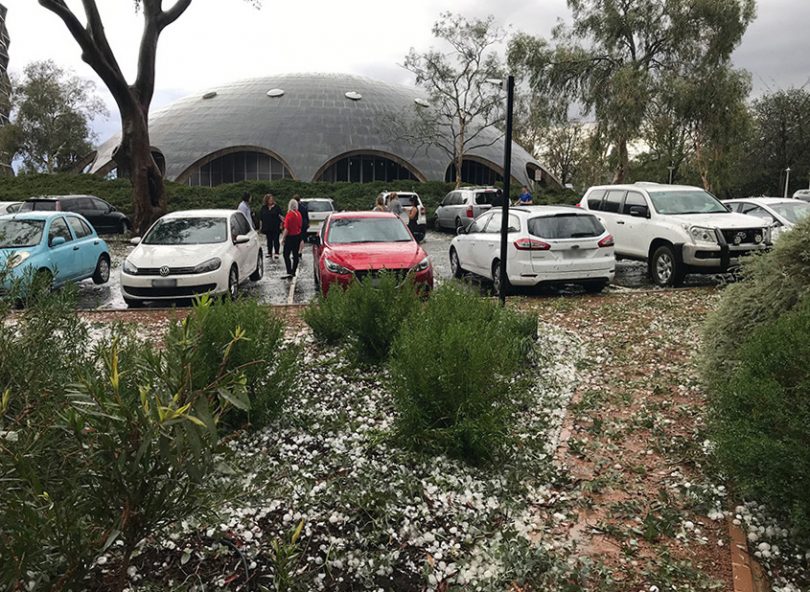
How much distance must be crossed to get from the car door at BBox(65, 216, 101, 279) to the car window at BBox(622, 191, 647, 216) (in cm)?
1096

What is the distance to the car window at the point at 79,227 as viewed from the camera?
1238 cm

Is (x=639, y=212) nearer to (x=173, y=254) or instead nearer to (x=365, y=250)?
(x=365, y=250)

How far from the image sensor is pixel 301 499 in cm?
365

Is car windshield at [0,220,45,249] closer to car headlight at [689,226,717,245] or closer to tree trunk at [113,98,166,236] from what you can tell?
tree trunk at [113,98,166,236]

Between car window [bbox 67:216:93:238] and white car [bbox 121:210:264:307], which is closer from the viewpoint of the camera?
white car [bbox 121:210:264:307]

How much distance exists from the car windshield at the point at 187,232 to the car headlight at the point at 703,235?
858 cm

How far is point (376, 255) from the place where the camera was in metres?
10.2

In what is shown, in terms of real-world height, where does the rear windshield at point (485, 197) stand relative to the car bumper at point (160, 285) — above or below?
above

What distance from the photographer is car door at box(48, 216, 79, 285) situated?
11.1m

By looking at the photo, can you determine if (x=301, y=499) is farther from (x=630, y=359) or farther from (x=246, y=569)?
(x=630, y=359)

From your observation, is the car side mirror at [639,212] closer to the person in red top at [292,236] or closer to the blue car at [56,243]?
the person in red top at [292,236]

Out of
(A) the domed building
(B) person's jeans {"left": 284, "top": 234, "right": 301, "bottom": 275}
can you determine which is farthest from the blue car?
(A) the domed building

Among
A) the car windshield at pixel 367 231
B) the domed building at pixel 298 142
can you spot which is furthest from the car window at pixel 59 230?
the domed building at pixel 298 142

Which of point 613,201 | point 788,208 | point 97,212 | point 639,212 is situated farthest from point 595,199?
point 97,212
